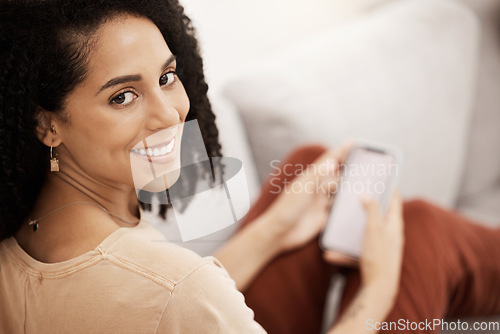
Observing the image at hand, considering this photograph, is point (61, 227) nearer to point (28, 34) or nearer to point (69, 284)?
point (69, 284)

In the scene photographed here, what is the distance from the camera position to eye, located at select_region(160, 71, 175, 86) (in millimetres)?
326

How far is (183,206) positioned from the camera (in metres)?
0.35

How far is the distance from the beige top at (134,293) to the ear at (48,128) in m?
0.08

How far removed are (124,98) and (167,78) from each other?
0.04 metres

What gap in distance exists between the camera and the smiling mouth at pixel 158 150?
1.09 feet

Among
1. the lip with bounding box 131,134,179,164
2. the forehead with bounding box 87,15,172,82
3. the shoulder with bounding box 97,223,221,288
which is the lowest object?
the shoulder with bounding box 97,223,221,288

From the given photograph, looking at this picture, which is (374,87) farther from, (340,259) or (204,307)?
(204,307)

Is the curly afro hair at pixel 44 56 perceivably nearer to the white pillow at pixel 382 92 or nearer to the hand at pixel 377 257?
the hand at pixel 377 257

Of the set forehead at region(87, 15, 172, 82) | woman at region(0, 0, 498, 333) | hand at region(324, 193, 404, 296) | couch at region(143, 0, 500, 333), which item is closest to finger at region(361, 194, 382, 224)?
hand at region(324, 193, 404, 296)

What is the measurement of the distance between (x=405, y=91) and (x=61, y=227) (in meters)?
0.74

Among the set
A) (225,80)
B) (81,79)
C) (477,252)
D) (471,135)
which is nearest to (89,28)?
(81,79)

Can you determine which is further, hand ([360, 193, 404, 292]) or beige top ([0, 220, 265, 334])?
hand ([360, 193, 404, 292])

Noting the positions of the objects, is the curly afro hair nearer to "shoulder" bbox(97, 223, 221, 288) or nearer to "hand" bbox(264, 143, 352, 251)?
"shoulder" bbox(97, 223, 221, 288)

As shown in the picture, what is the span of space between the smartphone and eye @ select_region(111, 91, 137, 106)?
13.8 inches
